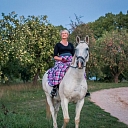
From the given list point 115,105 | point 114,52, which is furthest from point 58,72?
point 114,52

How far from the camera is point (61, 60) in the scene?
7.41 metres

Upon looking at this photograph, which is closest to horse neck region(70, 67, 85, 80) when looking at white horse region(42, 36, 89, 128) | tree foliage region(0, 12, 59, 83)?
white horse region(42, 36, 89, 128)

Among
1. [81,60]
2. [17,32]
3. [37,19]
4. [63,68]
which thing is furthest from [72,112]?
[37,19]

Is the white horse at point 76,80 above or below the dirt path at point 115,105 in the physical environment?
above

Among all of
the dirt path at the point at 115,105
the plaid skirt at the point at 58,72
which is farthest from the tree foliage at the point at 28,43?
the plaid skirt at the point at 58,72

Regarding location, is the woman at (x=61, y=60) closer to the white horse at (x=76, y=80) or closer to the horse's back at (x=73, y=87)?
the white horse at (x=76, y=80)

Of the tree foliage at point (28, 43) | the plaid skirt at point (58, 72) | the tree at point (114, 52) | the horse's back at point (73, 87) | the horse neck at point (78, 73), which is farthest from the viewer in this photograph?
the tree at point (114, 52)

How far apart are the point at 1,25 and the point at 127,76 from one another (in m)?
27.9

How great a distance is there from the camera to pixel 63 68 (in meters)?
7.33

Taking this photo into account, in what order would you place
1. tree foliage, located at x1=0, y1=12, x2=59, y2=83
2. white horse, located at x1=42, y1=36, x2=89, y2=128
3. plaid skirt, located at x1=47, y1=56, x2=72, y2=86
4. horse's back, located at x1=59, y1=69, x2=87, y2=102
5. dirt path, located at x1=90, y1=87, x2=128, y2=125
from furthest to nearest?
tree foliage, located at x1=0, y1=12, x2=59, y2=83 → dirt path, located at x1=90, y1=87, x2=128, y2=125 → plaid skirt, located at x1=47, y1=56, x2=72, y2=86 → horse's back, located at x1=59, y1=69, x2=87, y2=102 → white horse, located at x1=42, y1=36, x2=89, y2=128

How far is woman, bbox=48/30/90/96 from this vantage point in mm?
7293

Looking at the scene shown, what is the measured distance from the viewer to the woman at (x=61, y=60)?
729 cm

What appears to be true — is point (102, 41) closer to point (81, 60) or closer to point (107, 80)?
point (107, 80)

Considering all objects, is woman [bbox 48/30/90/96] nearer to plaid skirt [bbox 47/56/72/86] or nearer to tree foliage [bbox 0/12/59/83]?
plaid skirt [bbox 47/56/72/86]
